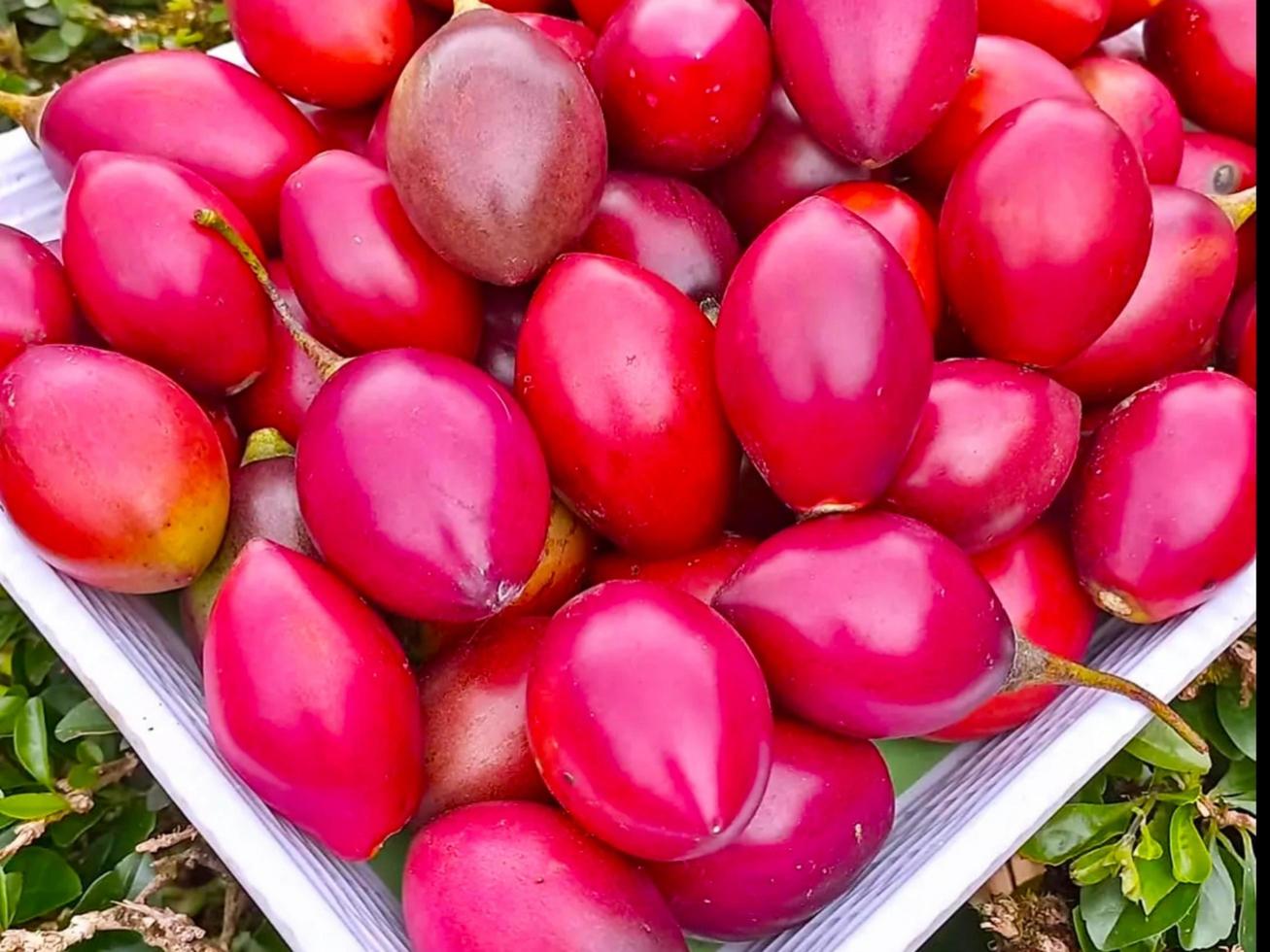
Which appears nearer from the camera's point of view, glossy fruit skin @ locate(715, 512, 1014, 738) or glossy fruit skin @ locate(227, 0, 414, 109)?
glossy fruit skin @ locate(715, 512, 1014, 738)

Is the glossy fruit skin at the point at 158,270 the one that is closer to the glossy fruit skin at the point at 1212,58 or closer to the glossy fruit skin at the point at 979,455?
the glossy fruit skin at the point at 979,455

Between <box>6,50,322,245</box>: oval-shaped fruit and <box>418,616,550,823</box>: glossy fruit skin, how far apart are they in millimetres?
312

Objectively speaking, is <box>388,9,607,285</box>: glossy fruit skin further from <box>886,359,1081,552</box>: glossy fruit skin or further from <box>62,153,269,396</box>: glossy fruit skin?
<box>886,359,1081,552</box>: glossy fruit skin

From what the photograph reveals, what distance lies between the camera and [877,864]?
687mm

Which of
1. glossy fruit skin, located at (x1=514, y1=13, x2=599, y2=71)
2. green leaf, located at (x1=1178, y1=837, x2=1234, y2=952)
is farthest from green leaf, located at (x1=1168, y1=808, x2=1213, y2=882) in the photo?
glossy fruit skin, located at (x1=514, y1=13, x2=599, y2=71)

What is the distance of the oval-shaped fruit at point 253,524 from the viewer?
699 mm

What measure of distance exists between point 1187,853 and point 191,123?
0.74 m

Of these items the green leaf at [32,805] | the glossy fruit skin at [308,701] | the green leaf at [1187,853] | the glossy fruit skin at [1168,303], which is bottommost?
the green leaf at [32,805]

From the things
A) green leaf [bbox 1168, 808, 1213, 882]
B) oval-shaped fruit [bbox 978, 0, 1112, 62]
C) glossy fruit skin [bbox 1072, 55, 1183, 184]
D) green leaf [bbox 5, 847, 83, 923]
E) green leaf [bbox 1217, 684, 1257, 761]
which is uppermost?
oval-shaped fruit [bbox 978, 0, 1112, 62]

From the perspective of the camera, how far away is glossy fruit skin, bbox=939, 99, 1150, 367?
2.22ft

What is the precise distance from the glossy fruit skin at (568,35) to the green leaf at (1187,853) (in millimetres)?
594

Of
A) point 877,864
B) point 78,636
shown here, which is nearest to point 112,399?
point 78,636

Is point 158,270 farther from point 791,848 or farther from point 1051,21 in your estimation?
point 1051,21

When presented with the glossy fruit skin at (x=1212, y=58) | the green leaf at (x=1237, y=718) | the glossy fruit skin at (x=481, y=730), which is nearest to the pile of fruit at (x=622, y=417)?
the glossy fruit skin at (x=481, y=730)
